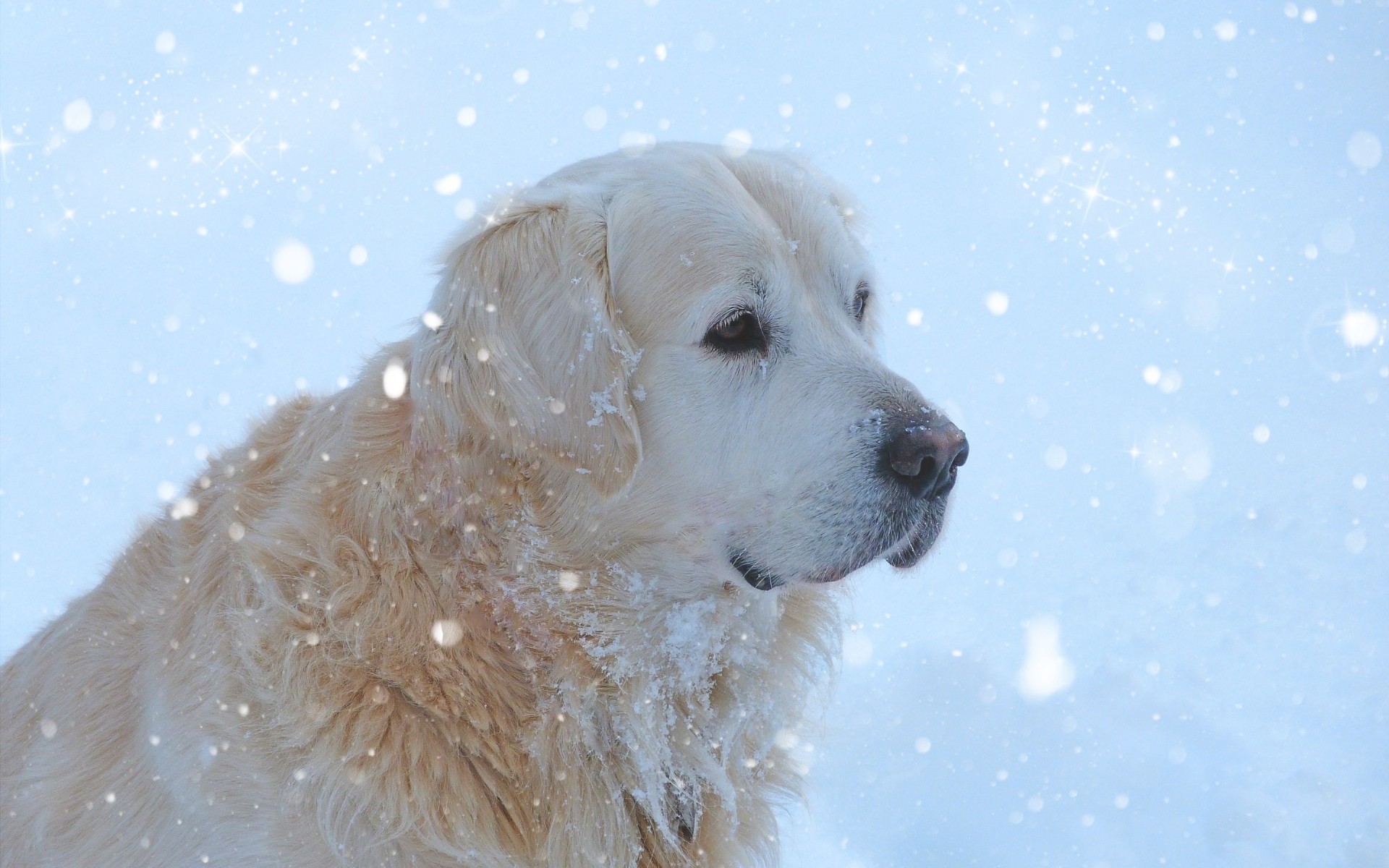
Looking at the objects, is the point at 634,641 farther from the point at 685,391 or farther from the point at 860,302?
the point at 860,302

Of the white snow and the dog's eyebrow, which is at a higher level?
the dog's eyebrow

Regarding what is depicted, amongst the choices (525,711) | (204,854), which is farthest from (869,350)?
(204,854)

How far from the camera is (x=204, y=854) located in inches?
101

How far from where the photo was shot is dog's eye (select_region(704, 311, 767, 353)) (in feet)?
9.20

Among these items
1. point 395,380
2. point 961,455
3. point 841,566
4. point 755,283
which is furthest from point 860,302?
point 395,380

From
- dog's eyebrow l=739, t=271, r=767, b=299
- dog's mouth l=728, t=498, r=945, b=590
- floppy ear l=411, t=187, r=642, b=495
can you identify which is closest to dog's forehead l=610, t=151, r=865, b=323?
dog's eyebrow l=739, t=271, r=767, b=299

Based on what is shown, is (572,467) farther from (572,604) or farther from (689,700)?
(689,700)

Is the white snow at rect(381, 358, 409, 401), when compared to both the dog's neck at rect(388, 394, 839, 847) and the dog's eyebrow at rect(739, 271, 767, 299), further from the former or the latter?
the dog's eyebrow at rect(739, 271, 767, 299)

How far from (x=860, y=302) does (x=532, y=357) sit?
116 centimetres

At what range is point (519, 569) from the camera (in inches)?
107

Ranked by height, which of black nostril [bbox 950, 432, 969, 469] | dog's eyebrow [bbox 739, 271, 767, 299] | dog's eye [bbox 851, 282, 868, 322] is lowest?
black nostril [bbox 950, 432, 969, 469]

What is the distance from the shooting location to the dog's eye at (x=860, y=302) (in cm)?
333

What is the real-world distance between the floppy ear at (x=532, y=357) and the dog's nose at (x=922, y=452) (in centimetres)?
65

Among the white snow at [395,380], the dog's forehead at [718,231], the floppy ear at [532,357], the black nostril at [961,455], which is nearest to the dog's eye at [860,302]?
the dog's forehead at [718,231]
